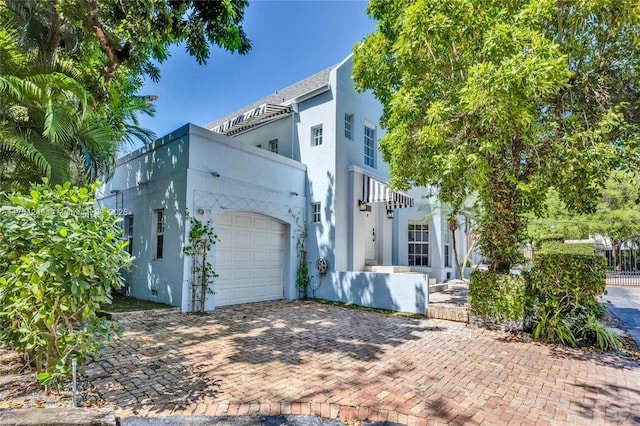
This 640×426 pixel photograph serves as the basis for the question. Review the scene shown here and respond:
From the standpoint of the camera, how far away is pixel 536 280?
29.6ft

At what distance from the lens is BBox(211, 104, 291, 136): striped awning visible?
1587 cm

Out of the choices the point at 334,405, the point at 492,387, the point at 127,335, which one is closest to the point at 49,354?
the point at 127,335

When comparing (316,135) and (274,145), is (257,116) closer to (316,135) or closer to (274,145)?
(274,145)

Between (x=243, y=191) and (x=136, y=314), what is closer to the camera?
(x=136, y=314)

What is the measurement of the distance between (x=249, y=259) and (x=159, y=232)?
3.80m

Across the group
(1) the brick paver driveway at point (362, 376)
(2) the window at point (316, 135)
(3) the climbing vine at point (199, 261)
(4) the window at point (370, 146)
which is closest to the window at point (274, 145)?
(2) the window at point (316, 135)

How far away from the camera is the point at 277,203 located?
580 inches

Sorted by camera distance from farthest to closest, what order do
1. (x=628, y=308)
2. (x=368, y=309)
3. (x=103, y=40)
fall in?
1. (x=628, y=308)
2. (x=368, y=309)
3. (x=103, y=40)

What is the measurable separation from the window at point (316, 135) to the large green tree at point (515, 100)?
5.96m

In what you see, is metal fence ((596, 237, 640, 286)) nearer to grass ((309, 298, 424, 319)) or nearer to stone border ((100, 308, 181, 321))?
grass ((309, 298, 424, 319))

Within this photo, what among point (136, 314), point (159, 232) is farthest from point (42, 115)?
point (136, 314)

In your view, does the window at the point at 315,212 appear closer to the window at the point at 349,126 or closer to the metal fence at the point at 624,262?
the window at the point at 349,126

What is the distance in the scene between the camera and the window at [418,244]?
19.6 m

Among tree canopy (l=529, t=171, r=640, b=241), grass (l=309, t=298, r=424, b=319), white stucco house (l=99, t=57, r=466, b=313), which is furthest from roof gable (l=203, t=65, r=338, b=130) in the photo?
tree canopy (l=529, t=171, r=640, b=241)
